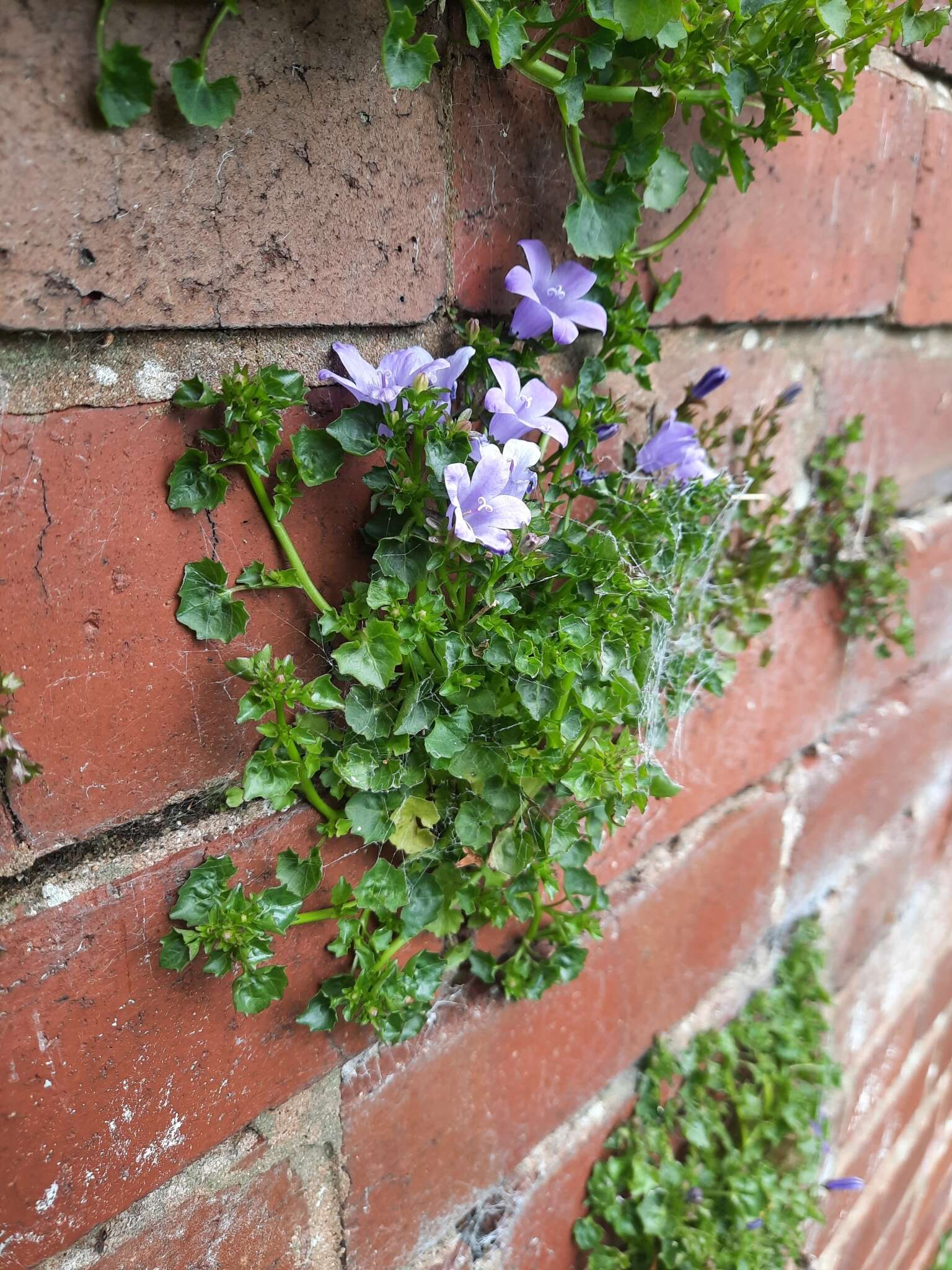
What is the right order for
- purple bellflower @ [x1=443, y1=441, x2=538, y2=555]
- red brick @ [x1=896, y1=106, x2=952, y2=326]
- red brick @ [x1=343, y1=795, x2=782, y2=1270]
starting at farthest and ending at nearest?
red brick @ [x1=896, y1=106, x2=952, y2=326] → red brick @ [x1=343, y1=795, x2=782, y2=1270] → purple bellflower @ [x1=443, y1=441, x2=538, y2=555]

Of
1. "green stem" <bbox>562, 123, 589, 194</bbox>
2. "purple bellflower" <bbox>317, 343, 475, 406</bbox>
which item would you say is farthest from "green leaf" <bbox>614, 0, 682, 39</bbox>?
"purple bellflower" <bbox>317, 343, 475, 406</bbox>

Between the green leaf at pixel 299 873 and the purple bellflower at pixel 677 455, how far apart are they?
44cm

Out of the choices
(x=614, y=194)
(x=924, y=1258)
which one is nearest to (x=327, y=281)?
(x=614, y=194)

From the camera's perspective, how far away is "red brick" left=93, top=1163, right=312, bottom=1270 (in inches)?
24.0

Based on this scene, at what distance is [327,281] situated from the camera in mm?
561

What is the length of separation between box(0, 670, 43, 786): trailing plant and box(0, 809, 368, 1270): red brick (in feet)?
0.29

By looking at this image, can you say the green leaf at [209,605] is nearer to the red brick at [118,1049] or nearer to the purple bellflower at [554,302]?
the red brick at [118,1049]

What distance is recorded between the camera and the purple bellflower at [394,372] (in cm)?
55

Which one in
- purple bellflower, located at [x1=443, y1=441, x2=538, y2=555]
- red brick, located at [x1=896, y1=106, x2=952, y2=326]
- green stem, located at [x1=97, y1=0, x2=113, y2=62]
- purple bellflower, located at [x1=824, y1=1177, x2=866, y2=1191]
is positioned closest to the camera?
green stem, located at [x1=97, y1=0, x2=113, y2=62]

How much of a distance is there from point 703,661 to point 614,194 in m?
0.42

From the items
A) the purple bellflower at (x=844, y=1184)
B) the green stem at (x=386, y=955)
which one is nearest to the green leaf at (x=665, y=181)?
the green stem at (x=386, y=955)

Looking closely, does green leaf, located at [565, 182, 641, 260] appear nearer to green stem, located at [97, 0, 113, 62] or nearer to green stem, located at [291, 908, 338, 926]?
green stem, located at [97, 0, 113, 62]

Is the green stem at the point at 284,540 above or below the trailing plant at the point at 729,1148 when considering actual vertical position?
above

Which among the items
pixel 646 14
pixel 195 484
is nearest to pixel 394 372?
pixel 195 484
